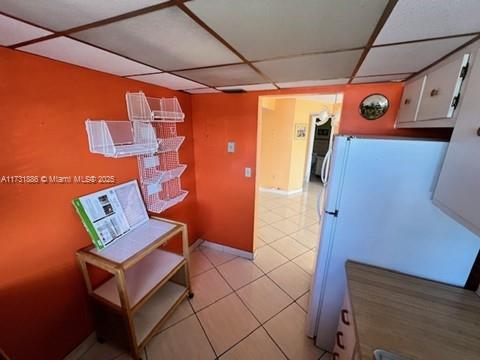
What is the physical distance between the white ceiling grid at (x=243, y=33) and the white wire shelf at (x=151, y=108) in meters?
0.31

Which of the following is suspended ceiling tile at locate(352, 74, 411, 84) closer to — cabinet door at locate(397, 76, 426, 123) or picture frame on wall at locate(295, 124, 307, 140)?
cabinet door at locate(397, 76, 426, 123)

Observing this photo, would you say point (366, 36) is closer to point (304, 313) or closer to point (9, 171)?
point (9, 171)

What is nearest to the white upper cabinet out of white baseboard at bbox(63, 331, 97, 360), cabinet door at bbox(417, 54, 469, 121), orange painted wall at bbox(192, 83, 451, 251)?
cabinet door at bbox(417, 54, 469, 121)

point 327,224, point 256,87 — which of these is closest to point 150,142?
point 256,87

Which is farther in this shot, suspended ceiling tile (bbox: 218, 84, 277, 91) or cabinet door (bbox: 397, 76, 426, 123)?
suspended ceiling tile (bbox: 218, 84, 277, 91)

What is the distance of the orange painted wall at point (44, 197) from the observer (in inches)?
41.1

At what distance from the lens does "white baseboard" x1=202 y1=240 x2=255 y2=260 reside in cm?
259

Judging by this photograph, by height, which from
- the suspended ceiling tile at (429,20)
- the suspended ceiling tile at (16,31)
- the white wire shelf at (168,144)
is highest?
the suspended ceiling tile at (429,20)

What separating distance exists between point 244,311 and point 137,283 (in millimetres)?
1002

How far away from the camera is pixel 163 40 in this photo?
89 cm

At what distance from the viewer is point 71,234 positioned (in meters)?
1.35

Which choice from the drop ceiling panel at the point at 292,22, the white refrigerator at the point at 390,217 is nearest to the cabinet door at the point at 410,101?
the white refrigerator at the point at 390,217

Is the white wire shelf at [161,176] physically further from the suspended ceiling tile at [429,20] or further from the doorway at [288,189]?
the suspended ceiling tile at [429,20]

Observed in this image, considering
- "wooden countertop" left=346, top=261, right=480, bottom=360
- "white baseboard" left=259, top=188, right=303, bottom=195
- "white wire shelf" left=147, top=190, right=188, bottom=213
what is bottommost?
"white baseboard" left=259, top=188, right=303, bottom=195
